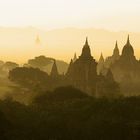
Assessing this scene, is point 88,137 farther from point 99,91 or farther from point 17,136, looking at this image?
point 99,91

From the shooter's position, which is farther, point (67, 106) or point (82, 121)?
point (67, 106)

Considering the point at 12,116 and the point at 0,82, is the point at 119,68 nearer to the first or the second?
the point at 0,82

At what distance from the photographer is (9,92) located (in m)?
82.3

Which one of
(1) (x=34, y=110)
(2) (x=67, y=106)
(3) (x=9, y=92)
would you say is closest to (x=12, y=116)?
(1) (x=34, y=110)

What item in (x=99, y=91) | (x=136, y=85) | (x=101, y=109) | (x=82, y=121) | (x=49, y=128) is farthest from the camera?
(x=136, y=85)

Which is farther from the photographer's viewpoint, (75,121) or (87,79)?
(87,79)

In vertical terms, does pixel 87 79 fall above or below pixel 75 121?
above

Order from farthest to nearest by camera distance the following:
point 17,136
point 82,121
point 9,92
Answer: point 9,92 → point 82,121 → point 17,136

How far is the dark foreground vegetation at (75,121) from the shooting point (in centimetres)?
3938

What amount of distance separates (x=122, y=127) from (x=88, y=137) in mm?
3730

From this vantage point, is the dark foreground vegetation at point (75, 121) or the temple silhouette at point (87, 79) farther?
the temple silhouette at point (87, 79)

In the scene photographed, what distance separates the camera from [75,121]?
44.1m

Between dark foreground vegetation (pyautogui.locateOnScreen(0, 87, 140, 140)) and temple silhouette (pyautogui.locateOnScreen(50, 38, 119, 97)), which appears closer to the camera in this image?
dark foreground vegetation (pyautogui.locateOnScreen(0, 87, 140, 140))

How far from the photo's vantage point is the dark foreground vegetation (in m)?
39.4
